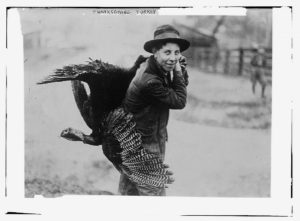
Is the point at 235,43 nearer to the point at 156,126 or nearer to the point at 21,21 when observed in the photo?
the point at 156,126

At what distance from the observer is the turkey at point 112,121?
2494mm

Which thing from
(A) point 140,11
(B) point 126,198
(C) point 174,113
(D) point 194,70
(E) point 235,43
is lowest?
(B) point 126,198

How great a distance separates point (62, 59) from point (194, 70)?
80 centimetres

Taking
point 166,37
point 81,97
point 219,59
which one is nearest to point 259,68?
point 219,59

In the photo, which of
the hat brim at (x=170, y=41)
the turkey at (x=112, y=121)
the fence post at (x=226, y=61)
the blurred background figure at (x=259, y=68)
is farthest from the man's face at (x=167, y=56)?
the blurred background figure at (x=259, y=68)

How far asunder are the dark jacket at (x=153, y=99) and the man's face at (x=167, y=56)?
3 centimetres

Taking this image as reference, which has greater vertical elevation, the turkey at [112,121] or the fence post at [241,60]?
the fence post at [241,60]

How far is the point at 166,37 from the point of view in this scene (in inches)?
96.7

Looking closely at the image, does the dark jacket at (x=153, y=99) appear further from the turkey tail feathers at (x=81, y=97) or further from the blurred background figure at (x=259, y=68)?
the blurred background figure at (x=259, y=68)

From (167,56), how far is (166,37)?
0.37ft

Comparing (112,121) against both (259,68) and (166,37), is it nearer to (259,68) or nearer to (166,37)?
(166,37)

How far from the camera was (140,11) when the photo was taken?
246 cm

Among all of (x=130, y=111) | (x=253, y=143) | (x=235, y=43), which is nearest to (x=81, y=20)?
(x=130, y=111)

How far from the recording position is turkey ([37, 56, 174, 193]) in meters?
2.49
